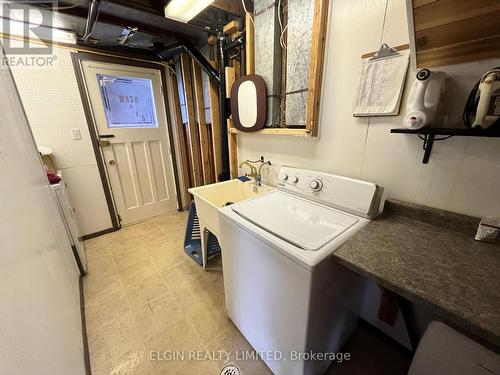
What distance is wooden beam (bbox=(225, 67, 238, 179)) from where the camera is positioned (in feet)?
6.33

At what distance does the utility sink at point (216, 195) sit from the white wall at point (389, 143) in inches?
25.1

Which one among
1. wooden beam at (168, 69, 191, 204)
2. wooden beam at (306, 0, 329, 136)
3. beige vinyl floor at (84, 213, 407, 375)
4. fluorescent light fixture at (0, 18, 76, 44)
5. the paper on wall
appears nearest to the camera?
the paper on wall

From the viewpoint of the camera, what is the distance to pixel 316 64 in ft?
4.09

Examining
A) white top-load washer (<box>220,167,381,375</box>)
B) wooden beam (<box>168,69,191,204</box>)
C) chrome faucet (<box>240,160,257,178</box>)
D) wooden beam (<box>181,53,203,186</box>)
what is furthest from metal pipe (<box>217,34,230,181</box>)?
wooden beam (<box>168,69,191,204</box>)

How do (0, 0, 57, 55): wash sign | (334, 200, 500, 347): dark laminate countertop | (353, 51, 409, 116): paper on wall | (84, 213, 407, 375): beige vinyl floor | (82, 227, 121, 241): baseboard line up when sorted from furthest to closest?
(82, 227, 121, 241): baseboard
(0, 0, 57, 55): wash sign
(84, 213, 407, 375): beige vinyl floor
(353, 51, 409, 116): paper on wall
(334, 200, 500, 347): dark laminate countertop

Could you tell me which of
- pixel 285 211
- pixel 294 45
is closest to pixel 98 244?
pixel 285 211

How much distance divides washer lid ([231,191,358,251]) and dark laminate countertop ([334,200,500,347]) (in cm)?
10

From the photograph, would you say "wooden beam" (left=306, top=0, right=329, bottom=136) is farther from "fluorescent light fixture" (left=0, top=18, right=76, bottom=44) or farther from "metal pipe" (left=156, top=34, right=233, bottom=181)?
"fluorescent light fixture" (left=0, top=18, right=76, bottom=44)

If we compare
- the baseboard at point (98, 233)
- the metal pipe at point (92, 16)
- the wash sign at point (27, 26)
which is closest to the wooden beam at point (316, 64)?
the metal pipe at point (92, 16)

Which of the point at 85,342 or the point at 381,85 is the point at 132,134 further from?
the point at 381,85

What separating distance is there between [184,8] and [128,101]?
173 cm

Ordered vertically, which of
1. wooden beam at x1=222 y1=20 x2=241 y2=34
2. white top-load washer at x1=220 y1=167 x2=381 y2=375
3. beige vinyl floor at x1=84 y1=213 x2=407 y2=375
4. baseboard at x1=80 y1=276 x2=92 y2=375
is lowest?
beige vinyl floor at x1=84 y1=213 x2=407 y2=375

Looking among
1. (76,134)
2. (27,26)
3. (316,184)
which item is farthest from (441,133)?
(27,26)

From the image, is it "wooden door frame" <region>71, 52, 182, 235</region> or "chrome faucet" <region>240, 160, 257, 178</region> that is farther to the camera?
"wooden door frame" <region>71, 52, 182, 235</region>
